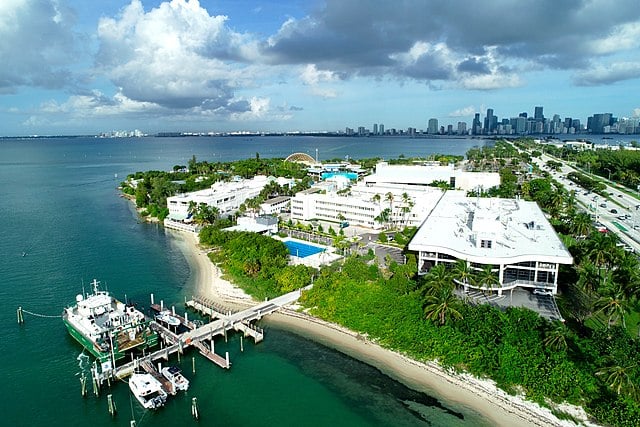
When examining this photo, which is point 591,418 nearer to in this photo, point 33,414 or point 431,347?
point 431,347

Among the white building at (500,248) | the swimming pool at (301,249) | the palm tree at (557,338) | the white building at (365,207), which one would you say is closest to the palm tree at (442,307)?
the white building at (500,248)

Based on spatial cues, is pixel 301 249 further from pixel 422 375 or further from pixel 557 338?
pixel 557 338

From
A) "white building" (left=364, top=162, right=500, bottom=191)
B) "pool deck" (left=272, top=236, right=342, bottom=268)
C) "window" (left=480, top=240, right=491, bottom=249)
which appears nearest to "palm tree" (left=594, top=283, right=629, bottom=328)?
"window" (left=480, top=240, right=491, bottom=249)

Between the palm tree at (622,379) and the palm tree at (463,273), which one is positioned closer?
the palm tree at (622,379)

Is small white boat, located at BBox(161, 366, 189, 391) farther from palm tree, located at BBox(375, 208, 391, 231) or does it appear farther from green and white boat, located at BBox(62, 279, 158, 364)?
palm tree, located at BBox(375, 208, 391, 231)

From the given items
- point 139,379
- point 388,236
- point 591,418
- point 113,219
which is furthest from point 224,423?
point 113,219

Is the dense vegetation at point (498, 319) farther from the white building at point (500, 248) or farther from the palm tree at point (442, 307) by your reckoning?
the white building at point (500, 248)

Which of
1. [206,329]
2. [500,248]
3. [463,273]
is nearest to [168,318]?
[206,329]
